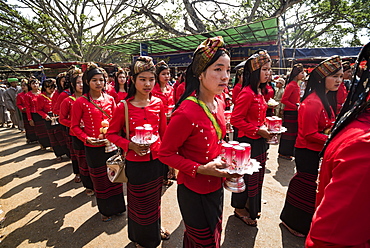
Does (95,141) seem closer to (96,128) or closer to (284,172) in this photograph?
(96,128)

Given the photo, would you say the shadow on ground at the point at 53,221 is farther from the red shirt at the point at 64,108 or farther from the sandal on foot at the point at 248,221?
the sandal on foot at the point at 248,221

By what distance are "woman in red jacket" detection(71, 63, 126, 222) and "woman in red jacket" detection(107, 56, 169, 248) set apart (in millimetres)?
782

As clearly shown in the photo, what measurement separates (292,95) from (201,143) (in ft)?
15.7

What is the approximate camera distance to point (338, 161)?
906 millimetres

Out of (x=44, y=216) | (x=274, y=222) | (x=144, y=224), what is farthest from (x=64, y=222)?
(x=274, y=222)

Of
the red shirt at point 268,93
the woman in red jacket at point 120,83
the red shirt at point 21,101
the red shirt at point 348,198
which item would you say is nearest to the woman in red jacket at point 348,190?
the red shirt at point 348,198

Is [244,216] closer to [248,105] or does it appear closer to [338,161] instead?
[248,105]

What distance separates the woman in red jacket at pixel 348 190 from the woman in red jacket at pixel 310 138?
172 cm

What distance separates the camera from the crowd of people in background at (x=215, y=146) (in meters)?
0.89

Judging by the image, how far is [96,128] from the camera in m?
3.32

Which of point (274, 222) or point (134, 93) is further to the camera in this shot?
point (274, 222)

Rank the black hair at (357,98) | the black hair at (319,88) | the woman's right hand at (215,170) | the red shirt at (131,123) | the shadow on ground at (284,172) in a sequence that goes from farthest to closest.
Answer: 1. the shadow on ground at (284,172)
2. the black hair at (319,88)
3. the red shirt at (131,123)
4. the woman's right hand at (215,170)
5. the black hair at (357,98)

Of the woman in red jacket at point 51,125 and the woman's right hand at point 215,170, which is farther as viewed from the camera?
the woman in red jacket at point 51,125

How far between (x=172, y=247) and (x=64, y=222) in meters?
1.92
